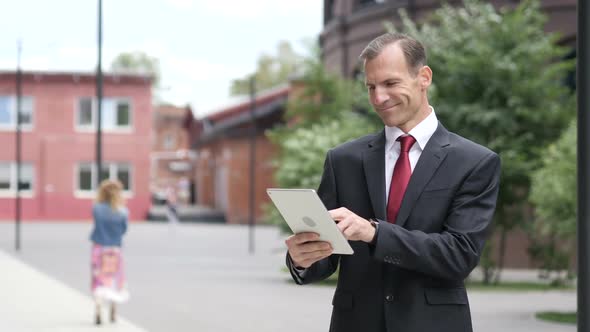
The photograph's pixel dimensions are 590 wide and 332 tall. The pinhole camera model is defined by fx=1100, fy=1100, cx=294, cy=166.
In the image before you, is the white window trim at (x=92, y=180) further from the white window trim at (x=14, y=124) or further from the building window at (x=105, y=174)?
the white window trim at (x=14, y=124)

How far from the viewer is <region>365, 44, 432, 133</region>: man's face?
366cm

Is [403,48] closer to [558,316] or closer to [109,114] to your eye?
[558,316]

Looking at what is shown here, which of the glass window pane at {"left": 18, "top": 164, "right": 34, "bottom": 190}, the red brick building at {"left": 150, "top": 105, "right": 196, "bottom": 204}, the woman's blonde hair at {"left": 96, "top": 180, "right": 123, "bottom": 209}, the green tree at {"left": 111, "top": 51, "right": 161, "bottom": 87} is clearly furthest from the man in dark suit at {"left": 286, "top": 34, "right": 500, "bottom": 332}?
the green tree at {"left": 111, "top": 51, "right": 161, "bottom": 87}

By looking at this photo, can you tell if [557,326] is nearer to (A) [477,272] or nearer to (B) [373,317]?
(A) [477,272]

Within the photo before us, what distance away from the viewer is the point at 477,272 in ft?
86.6

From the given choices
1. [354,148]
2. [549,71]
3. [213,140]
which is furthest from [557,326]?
[213,140]

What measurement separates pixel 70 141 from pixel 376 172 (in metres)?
55.3

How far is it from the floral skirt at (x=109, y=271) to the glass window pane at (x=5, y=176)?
4377 centimetres

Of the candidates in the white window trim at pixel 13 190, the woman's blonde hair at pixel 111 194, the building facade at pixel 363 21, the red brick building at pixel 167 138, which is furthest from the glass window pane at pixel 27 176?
the red brick building at pixel 167 138

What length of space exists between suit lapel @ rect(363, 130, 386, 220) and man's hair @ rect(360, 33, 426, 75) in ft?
0.97

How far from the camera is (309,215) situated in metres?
3.38

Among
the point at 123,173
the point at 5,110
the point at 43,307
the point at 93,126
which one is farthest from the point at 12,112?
the point at 43,307

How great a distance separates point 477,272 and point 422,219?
23190 mm

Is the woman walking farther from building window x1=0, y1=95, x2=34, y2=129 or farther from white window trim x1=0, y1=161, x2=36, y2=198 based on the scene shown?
building window x1=0, y1=95, x2=34, y2=129
